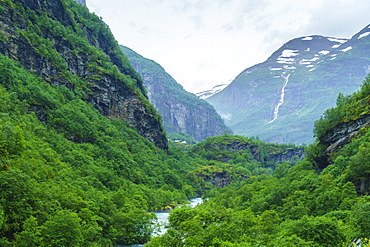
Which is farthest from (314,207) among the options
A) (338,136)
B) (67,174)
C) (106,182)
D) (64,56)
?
(64,56)

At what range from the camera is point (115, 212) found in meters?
76.6

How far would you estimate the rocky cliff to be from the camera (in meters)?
133

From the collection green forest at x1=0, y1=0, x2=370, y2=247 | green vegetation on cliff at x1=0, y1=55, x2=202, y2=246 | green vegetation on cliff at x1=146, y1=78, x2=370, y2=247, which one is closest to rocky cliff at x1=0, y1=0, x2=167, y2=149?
green forest at x1=0, y1=0, x2=370, y2=247

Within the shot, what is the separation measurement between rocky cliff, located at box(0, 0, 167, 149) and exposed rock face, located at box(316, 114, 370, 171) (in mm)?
101157

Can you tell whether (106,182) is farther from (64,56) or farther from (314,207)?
(64,56)

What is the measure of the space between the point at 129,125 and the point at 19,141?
11613 cm

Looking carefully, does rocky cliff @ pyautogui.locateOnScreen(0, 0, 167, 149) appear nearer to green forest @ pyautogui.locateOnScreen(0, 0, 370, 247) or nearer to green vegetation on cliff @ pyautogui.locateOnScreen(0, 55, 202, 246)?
green forest @ pyautogui.locateOnScreen(0, 0, 370, 247)

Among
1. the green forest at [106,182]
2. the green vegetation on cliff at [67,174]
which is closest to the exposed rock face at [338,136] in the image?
the green forest at [106,182]

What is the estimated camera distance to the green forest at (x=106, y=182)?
51.8 m

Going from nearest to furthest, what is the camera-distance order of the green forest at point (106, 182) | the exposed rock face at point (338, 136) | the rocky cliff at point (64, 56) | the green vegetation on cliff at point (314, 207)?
the green vegetation on cliff at point (314, 207), the green forest at point (106, 182), the exposed rock face at point (338, 136), the rocky cliff at point (64, 56)

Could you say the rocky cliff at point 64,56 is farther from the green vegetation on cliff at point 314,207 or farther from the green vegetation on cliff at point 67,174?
the green vegetation on cliff at point 314,207

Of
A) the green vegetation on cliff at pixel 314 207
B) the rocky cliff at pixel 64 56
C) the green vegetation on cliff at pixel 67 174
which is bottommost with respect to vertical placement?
the green vegetation on cliff at pixel 314 207

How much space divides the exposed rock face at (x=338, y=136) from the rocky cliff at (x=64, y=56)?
10116 cm

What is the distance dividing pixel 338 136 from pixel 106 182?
252ft
